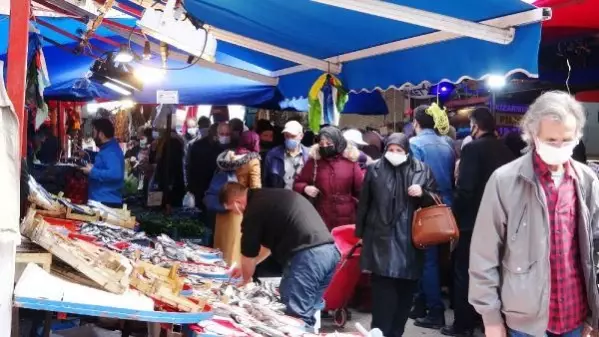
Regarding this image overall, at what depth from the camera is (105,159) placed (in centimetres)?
736

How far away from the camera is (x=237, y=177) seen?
747 cm

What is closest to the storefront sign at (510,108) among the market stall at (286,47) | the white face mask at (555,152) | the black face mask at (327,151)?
the market stall at (286,47)

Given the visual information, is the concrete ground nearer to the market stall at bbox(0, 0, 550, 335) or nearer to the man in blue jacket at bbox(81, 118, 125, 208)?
the market stall at bbox(0, 0, 550, 335)

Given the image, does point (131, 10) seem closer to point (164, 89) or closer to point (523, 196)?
point (164, 89)

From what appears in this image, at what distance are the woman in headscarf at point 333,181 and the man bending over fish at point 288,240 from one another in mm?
1986

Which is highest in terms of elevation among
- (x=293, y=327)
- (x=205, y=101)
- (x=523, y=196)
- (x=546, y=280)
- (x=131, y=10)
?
(x=131, y=10)

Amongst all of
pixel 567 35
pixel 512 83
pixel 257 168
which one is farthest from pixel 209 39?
pixel 512 83

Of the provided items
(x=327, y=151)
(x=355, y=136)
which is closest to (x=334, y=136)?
(x=327, y=151)

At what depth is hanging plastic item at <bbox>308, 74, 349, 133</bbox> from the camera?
261 inches

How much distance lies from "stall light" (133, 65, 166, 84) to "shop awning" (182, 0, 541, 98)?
1715mm

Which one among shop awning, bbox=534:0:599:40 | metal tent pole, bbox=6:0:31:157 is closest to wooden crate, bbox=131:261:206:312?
metal tent pole, bbox=6:0:31:157

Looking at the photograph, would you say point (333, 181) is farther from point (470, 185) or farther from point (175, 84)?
point (175, 84)

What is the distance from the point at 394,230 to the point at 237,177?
246cm

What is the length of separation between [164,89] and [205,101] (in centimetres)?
53
